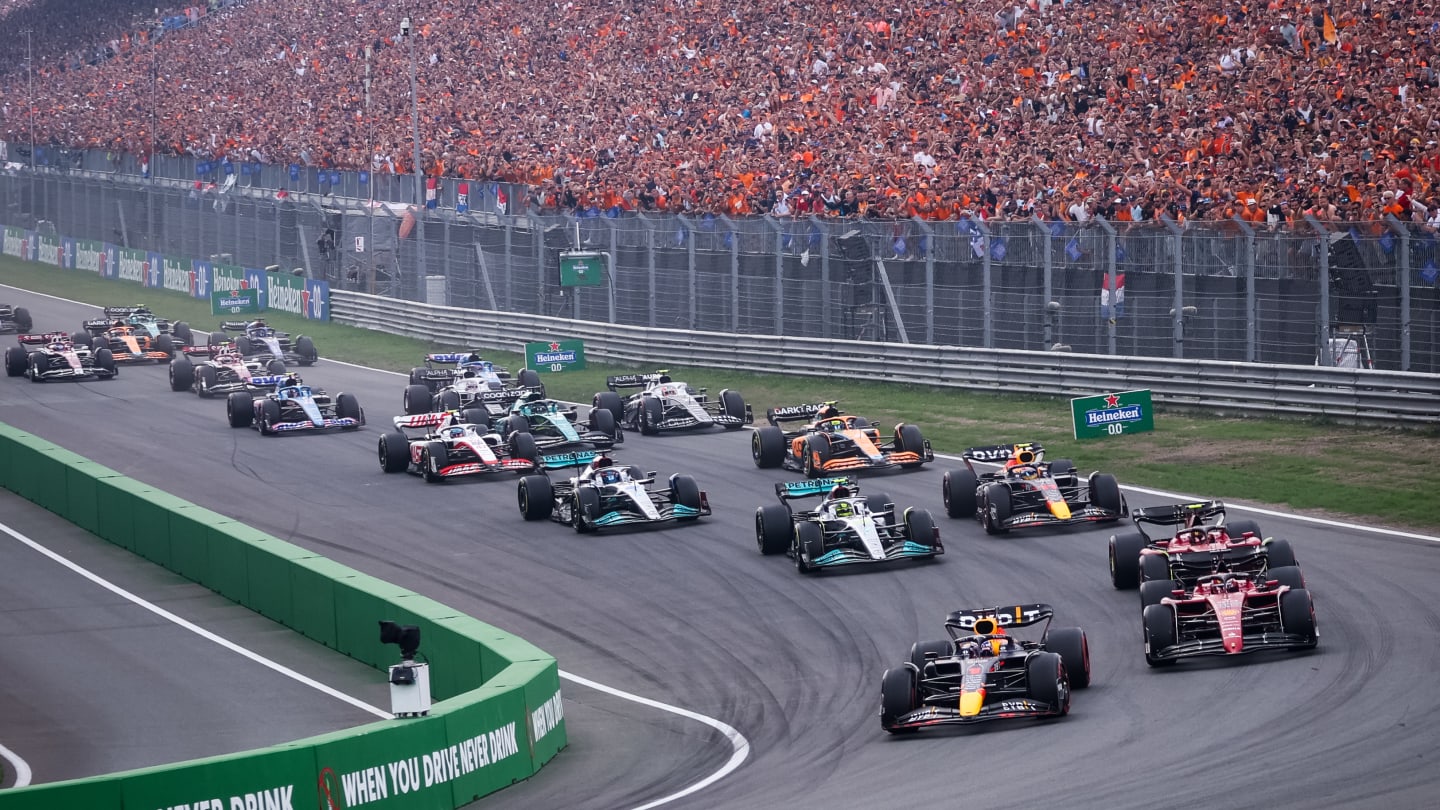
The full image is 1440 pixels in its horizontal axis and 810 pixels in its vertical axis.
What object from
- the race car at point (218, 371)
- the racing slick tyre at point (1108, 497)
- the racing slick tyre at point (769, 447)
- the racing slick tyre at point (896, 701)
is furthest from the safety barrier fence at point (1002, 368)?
the racing slick tyre at point (896, 701)

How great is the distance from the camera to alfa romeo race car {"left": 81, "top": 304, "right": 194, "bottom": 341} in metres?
40.6

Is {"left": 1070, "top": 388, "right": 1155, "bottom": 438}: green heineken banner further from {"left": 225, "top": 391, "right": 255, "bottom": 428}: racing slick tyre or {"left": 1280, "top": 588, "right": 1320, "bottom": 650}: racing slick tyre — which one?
{"left": 225, "top": 391, "right": 255, "bottom": 428}: racing slick tyre

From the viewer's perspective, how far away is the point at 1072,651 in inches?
532

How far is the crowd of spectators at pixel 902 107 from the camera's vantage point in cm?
2805

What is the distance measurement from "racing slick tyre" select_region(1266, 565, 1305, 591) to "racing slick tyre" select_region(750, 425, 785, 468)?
10.5 m

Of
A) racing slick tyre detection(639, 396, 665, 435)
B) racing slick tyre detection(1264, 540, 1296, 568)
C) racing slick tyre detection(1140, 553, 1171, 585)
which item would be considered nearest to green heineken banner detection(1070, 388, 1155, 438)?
racing slick tyre detection(639, 396, 665, 435)

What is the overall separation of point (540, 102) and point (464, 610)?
34560mm

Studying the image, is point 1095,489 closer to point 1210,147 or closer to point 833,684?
point 833,684

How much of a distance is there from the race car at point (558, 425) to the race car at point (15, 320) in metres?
24.5

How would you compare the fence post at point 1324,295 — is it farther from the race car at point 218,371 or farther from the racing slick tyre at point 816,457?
the race car at point 218,371

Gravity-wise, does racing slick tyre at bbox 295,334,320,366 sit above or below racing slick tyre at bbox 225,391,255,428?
above

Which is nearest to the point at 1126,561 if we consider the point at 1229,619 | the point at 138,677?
the point at 1229,619

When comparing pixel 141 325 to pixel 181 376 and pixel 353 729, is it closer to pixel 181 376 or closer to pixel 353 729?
pixel 181 376

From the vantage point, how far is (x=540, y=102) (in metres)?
50.8
